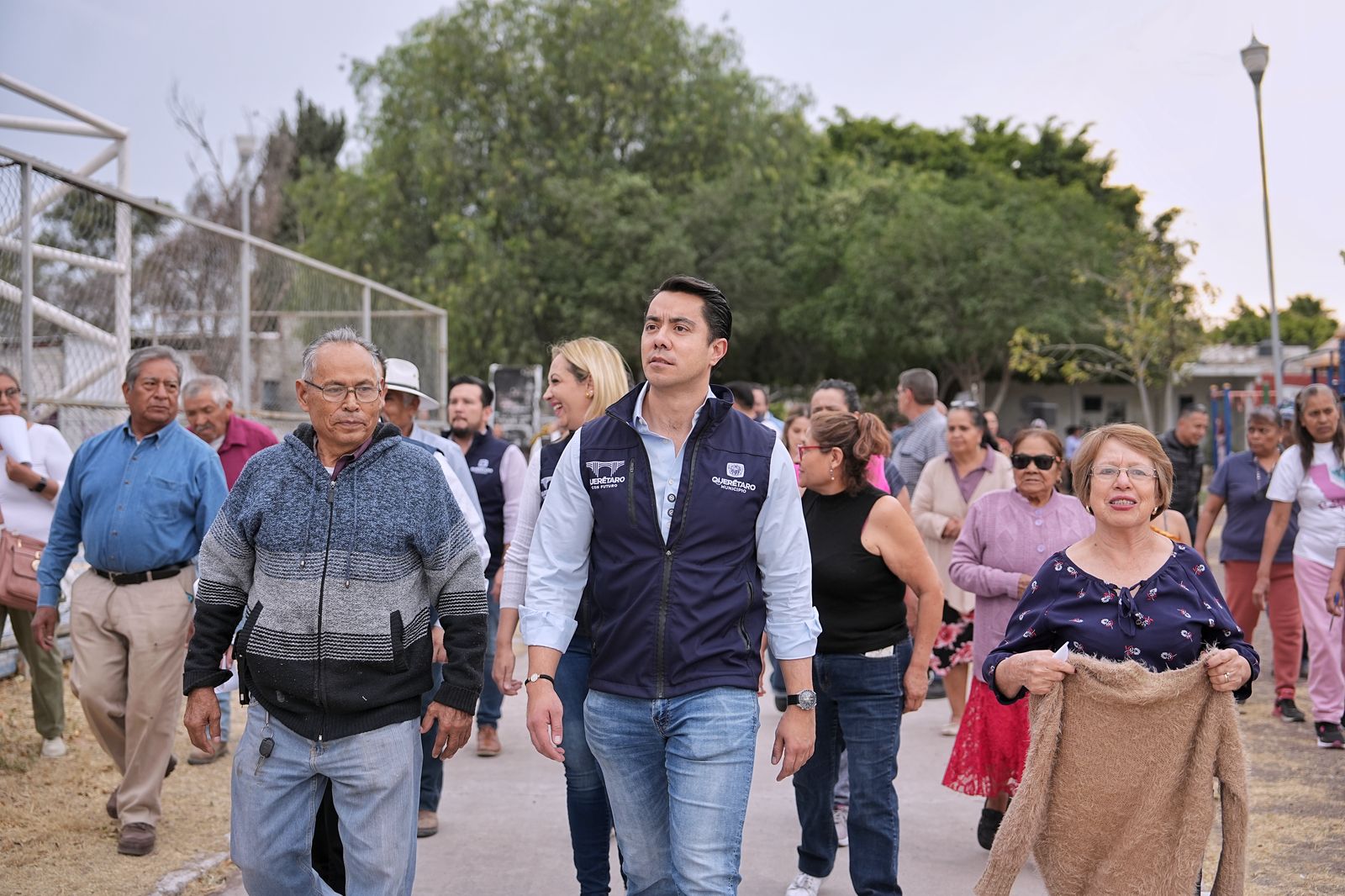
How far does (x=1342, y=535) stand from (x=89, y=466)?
264 inches

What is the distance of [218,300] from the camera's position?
386 inches

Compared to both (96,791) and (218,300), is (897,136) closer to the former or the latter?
(218,300)

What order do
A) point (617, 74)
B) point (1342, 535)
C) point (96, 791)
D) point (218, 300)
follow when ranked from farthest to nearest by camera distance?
point (617, 74), point (218, 300), point (1342, 535), point (96, 791)

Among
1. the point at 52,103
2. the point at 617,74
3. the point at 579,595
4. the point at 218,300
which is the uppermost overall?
the point at 617,74

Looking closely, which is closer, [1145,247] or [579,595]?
[579,595]

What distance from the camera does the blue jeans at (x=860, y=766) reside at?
4715 mm

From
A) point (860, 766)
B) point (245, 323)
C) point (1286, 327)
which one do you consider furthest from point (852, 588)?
point (1286, 327)

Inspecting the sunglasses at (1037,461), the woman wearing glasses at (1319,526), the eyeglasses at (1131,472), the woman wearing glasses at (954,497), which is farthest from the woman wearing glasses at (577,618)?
the woman wearing glasses at (1319,526)

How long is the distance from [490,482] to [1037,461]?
3256 mm

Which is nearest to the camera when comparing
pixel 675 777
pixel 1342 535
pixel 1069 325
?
pixel 675 777

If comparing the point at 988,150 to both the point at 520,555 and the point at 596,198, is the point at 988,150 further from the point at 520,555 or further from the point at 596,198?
the point at 520,555

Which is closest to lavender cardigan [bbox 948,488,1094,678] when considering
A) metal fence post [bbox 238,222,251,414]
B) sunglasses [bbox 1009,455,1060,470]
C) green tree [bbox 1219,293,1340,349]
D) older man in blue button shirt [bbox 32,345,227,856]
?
sunglasses [bbox 1009,455,1060,470]

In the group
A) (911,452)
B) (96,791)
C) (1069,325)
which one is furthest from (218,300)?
(1069,325)

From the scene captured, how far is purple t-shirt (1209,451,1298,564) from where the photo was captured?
8.52 metres
